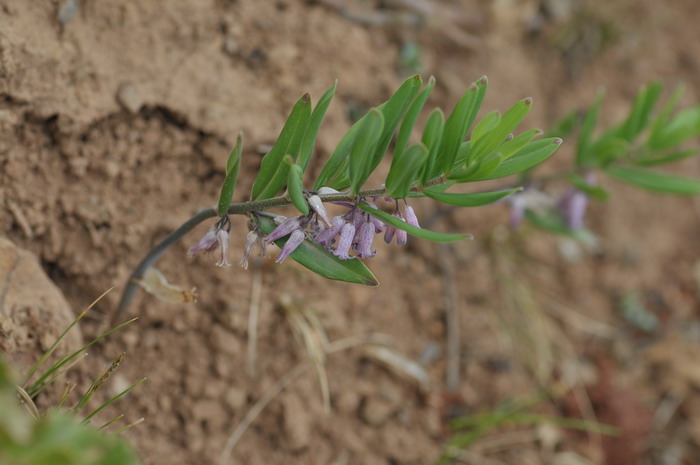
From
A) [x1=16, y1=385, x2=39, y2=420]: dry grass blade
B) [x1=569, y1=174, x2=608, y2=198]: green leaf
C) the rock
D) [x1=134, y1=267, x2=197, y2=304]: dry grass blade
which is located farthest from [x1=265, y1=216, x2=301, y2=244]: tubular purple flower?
[x1=569, y1=174, x2=608, y2=198]: green leaf

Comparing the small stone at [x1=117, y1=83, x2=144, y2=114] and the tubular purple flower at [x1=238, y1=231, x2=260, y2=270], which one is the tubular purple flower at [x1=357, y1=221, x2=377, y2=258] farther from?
the small stone at [x1=117, y1=83, x2=144, y2=114]

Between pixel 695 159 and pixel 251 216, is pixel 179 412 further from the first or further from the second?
pixel 695 159

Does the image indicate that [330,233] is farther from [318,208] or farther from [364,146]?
[364,146]

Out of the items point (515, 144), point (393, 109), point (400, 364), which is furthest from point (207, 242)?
point (400, 364)

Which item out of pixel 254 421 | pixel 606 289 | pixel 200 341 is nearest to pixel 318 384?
pixel 254 421

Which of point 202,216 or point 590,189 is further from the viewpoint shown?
point 590,189

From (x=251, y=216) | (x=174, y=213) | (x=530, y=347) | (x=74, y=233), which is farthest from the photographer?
(x=530, y=347)

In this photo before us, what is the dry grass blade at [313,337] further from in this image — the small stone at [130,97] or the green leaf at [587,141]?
the green leaf at [587,141]
